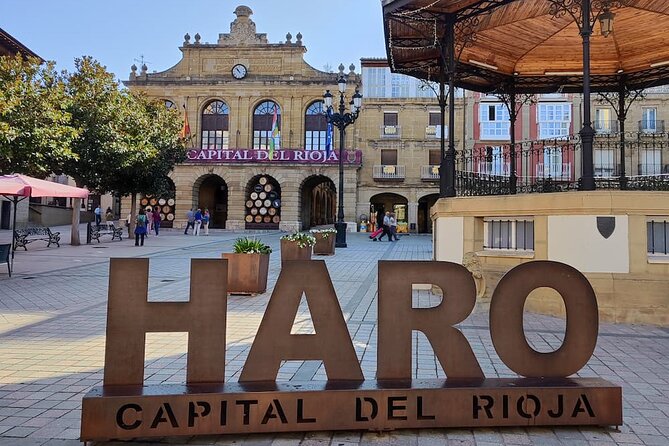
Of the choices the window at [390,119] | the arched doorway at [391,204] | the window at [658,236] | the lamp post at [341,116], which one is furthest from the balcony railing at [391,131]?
the window at [658,236]

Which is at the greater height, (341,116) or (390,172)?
(390,172)

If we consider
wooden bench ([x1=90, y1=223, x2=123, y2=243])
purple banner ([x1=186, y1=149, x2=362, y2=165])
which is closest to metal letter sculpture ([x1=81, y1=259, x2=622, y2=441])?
wooden bench ([x1=90, y1=223, x2=123, y2=243])

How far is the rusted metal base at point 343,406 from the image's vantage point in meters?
2.87

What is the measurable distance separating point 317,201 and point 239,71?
18145 millimetres

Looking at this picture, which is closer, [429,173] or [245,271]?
[245,271]

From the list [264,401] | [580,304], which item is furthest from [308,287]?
[580,304]

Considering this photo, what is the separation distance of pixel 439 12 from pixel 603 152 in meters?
26.0

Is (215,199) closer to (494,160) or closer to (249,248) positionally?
(494,160)

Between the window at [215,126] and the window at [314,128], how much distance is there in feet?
22.7

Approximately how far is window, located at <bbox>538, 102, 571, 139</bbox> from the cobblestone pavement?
31286 millimetres

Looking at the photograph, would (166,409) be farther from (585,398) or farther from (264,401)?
(585,398)

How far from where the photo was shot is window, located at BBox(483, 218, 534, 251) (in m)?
7.34

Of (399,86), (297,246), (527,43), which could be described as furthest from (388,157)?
(297,246)

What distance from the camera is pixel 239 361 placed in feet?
15.4
